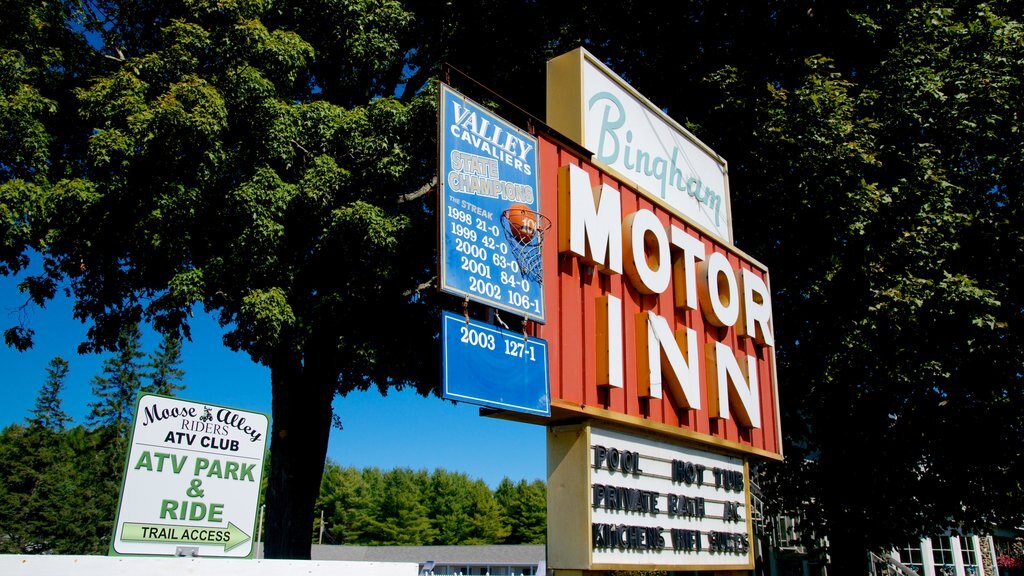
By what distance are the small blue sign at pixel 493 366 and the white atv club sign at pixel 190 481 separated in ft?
5.29

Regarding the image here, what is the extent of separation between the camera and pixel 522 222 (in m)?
7.91

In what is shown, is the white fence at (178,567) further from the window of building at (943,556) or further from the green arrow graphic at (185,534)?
the window of building at (943,556)

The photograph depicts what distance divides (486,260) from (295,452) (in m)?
11.1

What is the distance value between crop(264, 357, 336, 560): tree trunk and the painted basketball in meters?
10.1


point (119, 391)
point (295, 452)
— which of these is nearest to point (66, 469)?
point (119, 391)

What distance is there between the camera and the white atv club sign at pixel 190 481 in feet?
16.7

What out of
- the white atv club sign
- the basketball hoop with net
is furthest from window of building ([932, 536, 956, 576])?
the white atv club sign

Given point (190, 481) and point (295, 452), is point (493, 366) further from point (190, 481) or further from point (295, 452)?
point (295, 452)

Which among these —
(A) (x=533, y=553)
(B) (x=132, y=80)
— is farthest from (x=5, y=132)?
(A) (x=533, y=553)

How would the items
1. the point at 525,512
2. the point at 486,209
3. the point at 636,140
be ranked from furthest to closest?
1. the point at 525,512
2. the point at 636,140
3. the point at 486,209

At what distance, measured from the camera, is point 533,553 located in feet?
201

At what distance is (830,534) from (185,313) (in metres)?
13.8

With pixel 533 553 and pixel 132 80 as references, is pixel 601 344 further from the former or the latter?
pixel 533 553

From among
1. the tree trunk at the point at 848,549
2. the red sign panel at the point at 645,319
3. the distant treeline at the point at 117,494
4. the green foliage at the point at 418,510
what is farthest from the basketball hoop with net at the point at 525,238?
the green foliage at the point at 418,510
